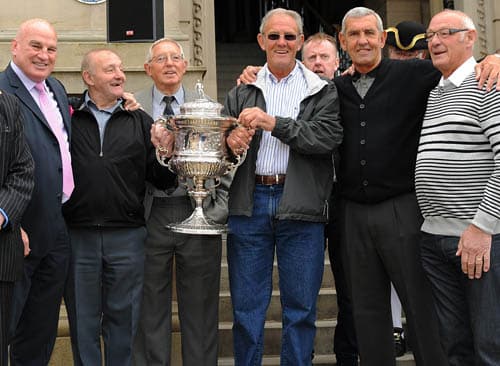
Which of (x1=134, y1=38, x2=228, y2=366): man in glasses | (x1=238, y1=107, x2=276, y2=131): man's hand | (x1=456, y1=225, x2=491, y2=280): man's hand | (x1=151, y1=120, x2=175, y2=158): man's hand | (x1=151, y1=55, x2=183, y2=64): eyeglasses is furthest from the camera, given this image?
(x1=151, y1=55, x2=183, y2=64): eyeglasses

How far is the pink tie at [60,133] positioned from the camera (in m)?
4.69

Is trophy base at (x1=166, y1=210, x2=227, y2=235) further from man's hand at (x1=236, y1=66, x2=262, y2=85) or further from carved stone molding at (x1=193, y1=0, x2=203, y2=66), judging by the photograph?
carved stone molding at (x1=193, y1=0, x2=203, y2=66)

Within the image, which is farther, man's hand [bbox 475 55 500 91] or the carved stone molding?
the carved stone molding

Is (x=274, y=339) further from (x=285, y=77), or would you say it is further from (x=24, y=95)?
(x=24, y=95)

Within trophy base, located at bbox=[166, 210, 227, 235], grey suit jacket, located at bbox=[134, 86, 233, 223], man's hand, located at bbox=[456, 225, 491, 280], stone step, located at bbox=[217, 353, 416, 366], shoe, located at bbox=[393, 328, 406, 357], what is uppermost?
grey suit jacket, located at bbox=[134, 86, 233, 223]

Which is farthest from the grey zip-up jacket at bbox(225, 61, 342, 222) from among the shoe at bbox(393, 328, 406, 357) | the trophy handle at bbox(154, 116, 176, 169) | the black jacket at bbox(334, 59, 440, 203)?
the shoe at bbox(393, 328, 406, 357)

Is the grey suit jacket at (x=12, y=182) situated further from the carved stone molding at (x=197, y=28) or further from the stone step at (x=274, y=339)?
the carved stone molding at (x=197, y=28)

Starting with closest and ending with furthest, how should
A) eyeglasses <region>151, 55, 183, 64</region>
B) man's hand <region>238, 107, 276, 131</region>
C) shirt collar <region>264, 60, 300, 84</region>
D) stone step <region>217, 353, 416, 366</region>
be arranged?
man's hand <region>238, 107, 276, 131</region>
shirt collar <region>264, 60, 300, 84</region>
eyeglasses <region>151, 55, 183, 64</region>
stone step <region>217, 353, 416, 366</region>

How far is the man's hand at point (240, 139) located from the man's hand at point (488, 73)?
1.24 meters

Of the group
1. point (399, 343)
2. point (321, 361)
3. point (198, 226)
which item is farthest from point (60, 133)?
point (399, 343)

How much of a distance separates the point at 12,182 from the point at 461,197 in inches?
90.0

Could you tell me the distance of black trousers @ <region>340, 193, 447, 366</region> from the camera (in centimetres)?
452

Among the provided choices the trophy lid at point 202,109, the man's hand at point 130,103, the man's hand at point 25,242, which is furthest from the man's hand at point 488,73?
the man's hand at point 25,242

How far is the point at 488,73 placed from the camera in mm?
4148
